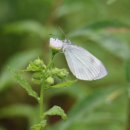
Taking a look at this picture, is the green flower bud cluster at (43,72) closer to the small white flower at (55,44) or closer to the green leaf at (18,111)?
the small white flower at (55,44)

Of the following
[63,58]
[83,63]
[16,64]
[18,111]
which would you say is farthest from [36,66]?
[63,58]

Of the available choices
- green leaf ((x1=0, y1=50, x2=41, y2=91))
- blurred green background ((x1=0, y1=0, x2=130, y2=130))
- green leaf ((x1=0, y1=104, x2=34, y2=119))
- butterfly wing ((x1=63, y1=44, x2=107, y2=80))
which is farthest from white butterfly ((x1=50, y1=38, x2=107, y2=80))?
green leaf ((x1=0, y1=104, x2=34, y2=119))

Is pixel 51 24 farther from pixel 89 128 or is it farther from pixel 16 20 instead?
pixel 89 128

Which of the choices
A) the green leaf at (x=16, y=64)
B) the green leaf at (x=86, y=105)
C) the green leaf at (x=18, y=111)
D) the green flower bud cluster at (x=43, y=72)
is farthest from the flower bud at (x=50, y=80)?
the green leaf at (x=18, y=111)

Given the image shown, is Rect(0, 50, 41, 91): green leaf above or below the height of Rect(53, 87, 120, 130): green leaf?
above

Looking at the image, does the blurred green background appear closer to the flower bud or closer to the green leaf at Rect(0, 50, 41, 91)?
the green leaf at Rect(0, 50, 41, 91)

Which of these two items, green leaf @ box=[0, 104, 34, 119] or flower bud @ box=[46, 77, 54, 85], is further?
green leaf @ box=[0, 104, 34, 119]

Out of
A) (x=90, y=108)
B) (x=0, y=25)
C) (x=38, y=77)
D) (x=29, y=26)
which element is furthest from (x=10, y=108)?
(x=38, y=77)
